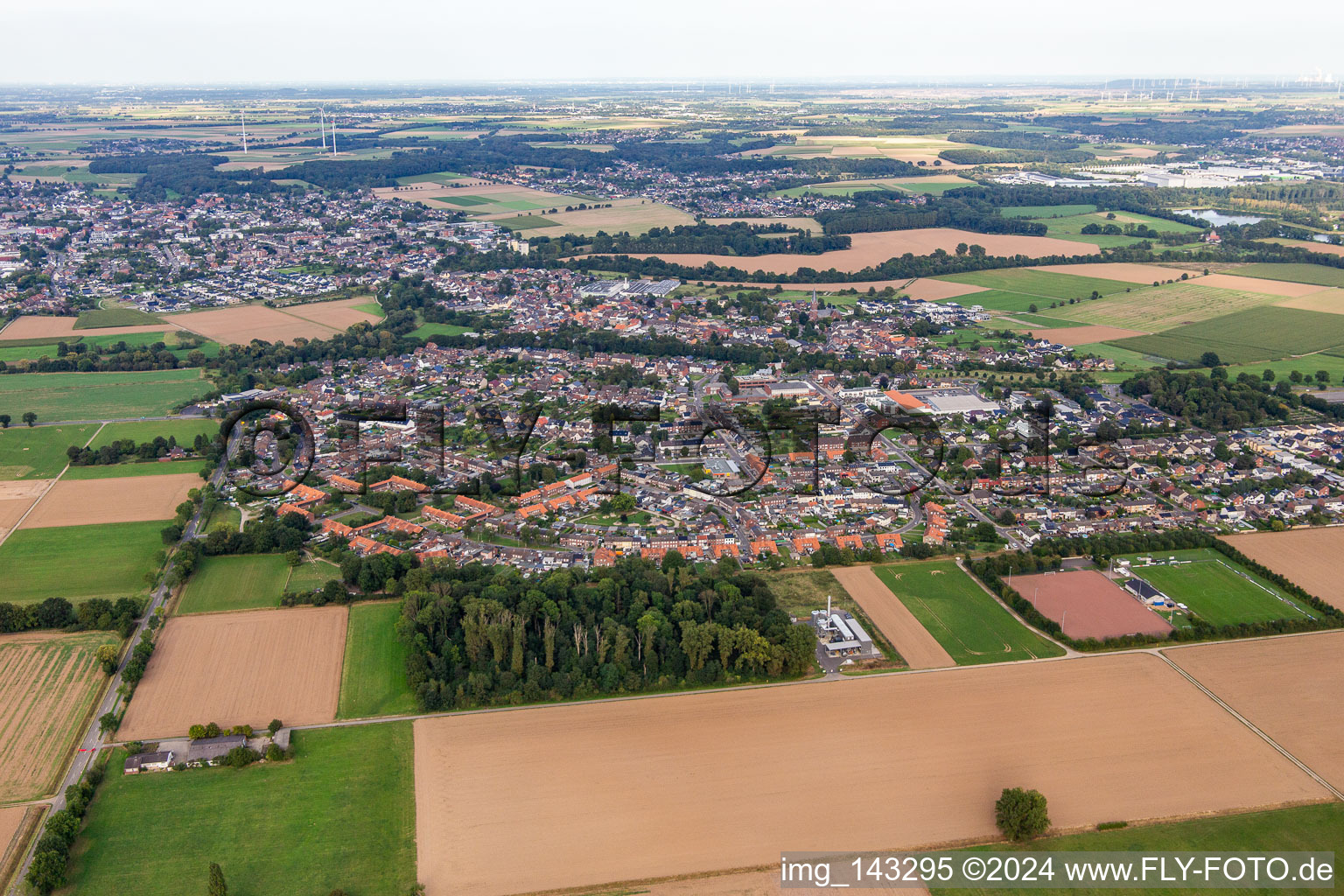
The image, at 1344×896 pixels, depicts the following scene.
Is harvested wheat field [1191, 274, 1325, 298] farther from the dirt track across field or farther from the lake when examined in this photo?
the dirt track across field

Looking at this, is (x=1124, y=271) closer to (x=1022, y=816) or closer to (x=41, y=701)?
(x=1022, y=816)

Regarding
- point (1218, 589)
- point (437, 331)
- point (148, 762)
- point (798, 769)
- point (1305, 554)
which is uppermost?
point (437, 331)

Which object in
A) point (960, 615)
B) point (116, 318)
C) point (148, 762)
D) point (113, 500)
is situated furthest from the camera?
point (116, 318)

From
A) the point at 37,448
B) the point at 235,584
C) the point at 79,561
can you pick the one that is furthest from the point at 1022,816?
the point at 37,448

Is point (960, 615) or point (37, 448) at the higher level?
point (37, 448)

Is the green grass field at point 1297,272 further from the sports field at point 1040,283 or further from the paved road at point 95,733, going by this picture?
the paved road at point 95,733

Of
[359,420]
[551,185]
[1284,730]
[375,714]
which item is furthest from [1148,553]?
[551,185]

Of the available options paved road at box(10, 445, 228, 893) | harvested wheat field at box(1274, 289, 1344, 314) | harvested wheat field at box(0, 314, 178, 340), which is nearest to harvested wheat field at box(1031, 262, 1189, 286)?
harvested wheat field at box(1274, 289, 1344, 314)
